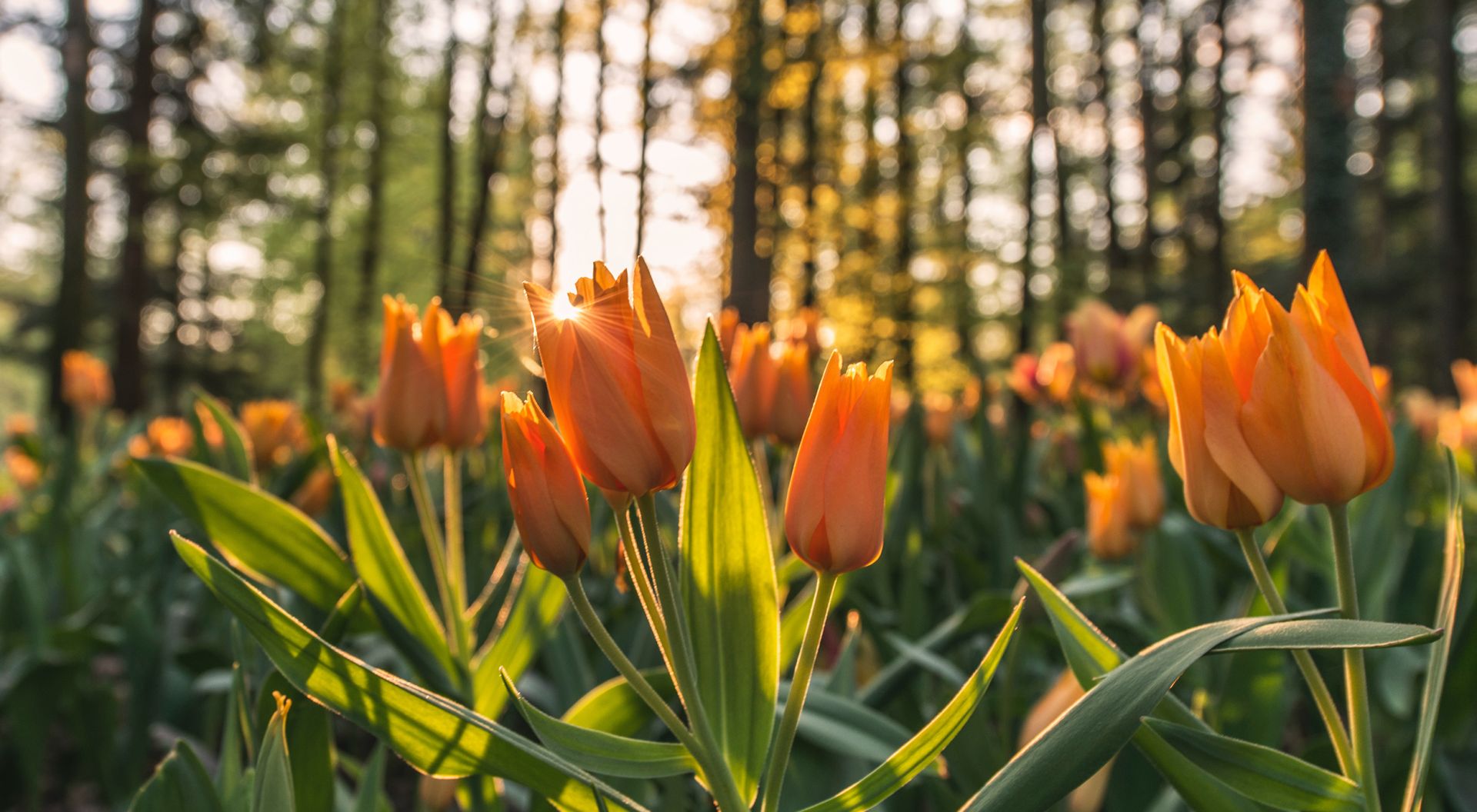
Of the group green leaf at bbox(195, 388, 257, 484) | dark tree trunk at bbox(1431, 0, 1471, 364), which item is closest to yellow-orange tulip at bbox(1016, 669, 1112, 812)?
green leaf at bbox(195, 388, 257, 484)

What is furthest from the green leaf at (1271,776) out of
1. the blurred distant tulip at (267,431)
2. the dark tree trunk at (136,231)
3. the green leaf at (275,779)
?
the dark tree trunk at (136,231)

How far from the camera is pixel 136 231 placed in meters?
11.9

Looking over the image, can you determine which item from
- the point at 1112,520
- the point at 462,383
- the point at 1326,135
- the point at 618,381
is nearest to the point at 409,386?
the point at 462,383

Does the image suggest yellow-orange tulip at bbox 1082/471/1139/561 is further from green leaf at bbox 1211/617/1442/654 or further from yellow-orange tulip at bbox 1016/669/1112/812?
green leaf at bbox 1211/617/1442/654

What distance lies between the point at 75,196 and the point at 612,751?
403 inches

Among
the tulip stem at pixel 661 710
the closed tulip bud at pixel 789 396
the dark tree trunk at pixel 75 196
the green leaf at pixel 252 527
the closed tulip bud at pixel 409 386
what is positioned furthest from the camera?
the dark tree trunk at pixel 75 196

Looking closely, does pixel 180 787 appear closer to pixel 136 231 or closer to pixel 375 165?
pixel 136 231

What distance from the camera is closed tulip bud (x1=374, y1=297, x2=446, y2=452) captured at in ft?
3.62

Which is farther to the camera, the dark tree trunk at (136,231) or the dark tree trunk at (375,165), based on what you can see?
the dark tree trunk at (375,165)

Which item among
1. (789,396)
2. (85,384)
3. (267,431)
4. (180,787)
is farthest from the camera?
(85,384)

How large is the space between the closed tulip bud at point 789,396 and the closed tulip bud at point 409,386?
492 millimetres

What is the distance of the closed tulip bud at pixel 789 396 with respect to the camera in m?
1.43

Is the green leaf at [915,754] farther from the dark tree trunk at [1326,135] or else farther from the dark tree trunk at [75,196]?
the dark tree trunk at [75,196]

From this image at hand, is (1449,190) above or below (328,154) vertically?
below
